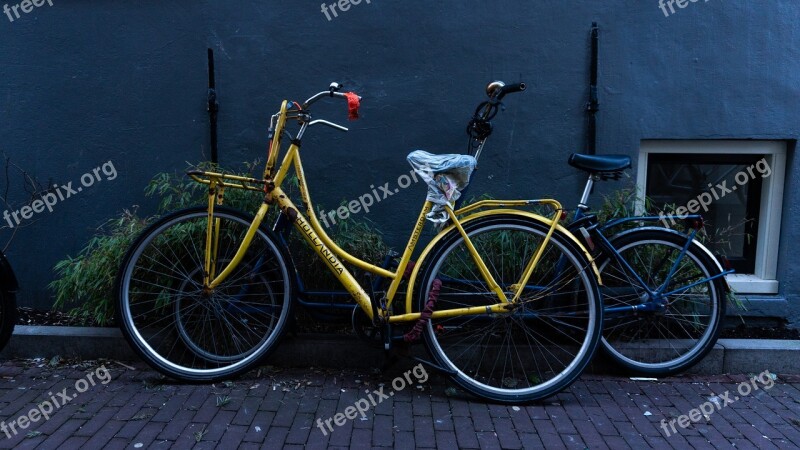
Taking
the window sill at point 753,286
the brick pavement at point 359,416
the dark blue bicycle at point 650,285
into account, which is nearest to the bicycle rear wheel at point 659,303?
the dark blue bicycle at point 650,285

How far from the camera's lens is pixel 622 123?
461 cm

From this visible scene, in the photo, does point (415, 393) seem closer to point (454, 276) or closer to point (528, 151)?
point (454, 276)

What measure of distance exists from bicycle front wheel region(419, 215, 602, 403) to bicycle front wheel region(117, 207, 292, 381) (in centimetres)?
100

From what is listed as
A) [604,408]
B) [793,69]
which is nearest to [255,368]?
[604,408]

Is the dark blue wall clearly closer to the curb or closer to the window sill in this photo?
the window sill

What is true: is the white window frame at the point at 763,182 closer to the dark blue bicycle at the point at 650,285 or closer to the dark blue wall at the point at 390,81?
Result: the dark blue wall at the point at 390,81

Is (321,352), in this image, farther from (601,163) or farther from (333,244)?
(601,163)

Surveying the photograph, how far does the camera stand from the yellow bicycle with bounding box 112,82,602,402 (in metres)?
3.66

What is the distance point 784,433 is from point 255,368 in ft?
9.87

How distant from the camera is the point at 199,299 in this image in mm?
3855

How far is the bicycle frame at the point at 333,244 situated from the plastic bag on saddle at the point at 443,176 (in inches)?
2.4

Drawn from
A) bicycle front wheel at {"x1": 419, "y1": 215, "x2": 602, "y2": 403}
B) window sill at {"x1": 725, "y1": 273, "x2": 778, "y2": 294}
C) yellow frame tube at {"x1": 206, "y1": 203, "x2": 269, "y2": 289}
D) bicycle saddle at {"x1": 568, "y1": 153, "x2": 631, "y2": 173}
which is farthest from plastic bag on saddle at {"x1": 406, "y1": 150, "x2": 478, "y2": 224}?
window sill at {"x1": 725, "y1": 273, "x2": 778, "y2": 294}

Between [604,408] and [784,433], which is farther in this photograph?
[604,408]

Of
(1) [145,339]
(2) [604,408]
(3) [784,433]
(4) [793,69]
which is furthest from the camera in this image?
(4) [793,69]
